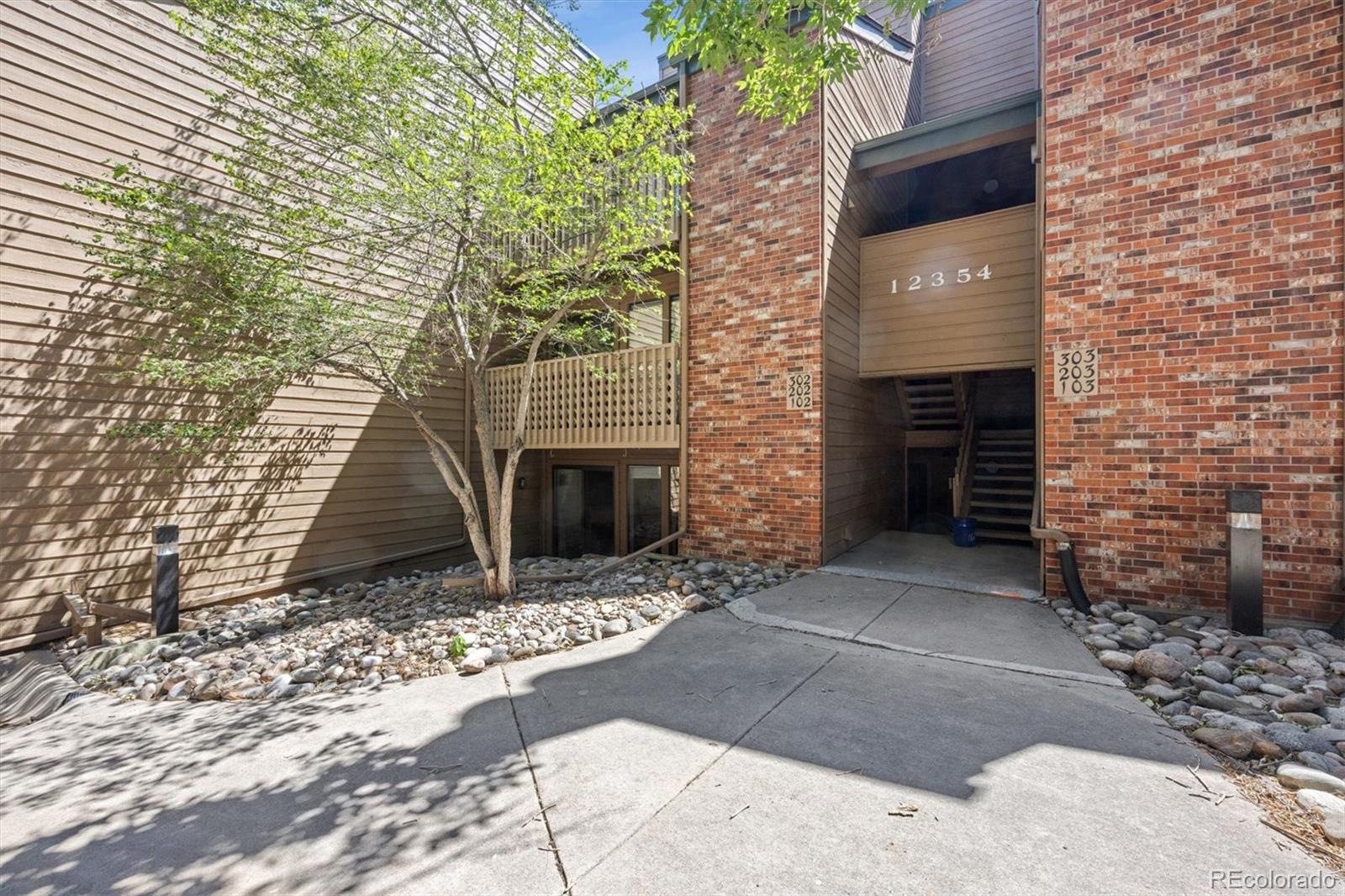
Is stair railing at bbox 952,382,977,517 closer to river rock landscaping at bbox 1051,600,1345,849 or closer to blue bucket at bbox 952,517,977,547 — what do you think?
blue bucket at bbox 952,517,977,547

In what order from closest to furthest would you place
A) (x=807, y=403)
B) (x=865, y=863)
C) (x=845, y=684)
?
(x=865, y=863), (x=845, y=684), (x=807, y=403)

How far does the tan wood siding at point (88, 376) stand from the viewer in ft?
14.2

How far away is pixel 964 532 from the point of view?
7.31m

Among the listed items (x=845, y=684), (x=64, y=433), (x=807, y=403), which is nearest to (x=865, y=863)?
(x=845, y=684)

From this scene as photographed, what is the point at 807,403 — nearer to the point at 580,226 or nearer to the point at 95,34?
the point at 580,226

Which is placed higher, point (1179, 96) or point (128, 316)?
point (1179, 96)

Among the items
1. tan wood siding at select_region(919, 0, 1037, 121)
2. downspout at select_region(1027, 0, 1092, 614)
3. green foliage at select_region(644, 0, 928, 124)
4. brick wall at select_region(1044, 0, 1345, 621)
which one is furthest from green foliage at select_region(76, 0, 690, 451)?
tan wood siding at select_region(919, 0, 1037, 121)

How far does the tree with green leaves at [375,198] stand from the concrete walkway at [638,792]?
2597 mm

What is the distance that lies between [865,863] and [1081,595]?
3.86 meters

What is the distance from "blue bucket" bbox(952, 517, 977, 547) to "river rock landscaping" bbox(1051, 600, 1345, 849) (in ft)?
9.45

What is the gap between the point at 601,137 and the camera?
4.50 m

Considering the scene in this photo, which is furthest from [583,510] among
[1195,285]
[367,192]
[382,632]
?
[1195,285]

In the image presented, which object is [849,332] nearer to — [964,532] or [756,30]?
[964,532]

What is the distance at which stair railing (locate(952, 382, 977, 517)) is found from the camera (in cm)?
768
